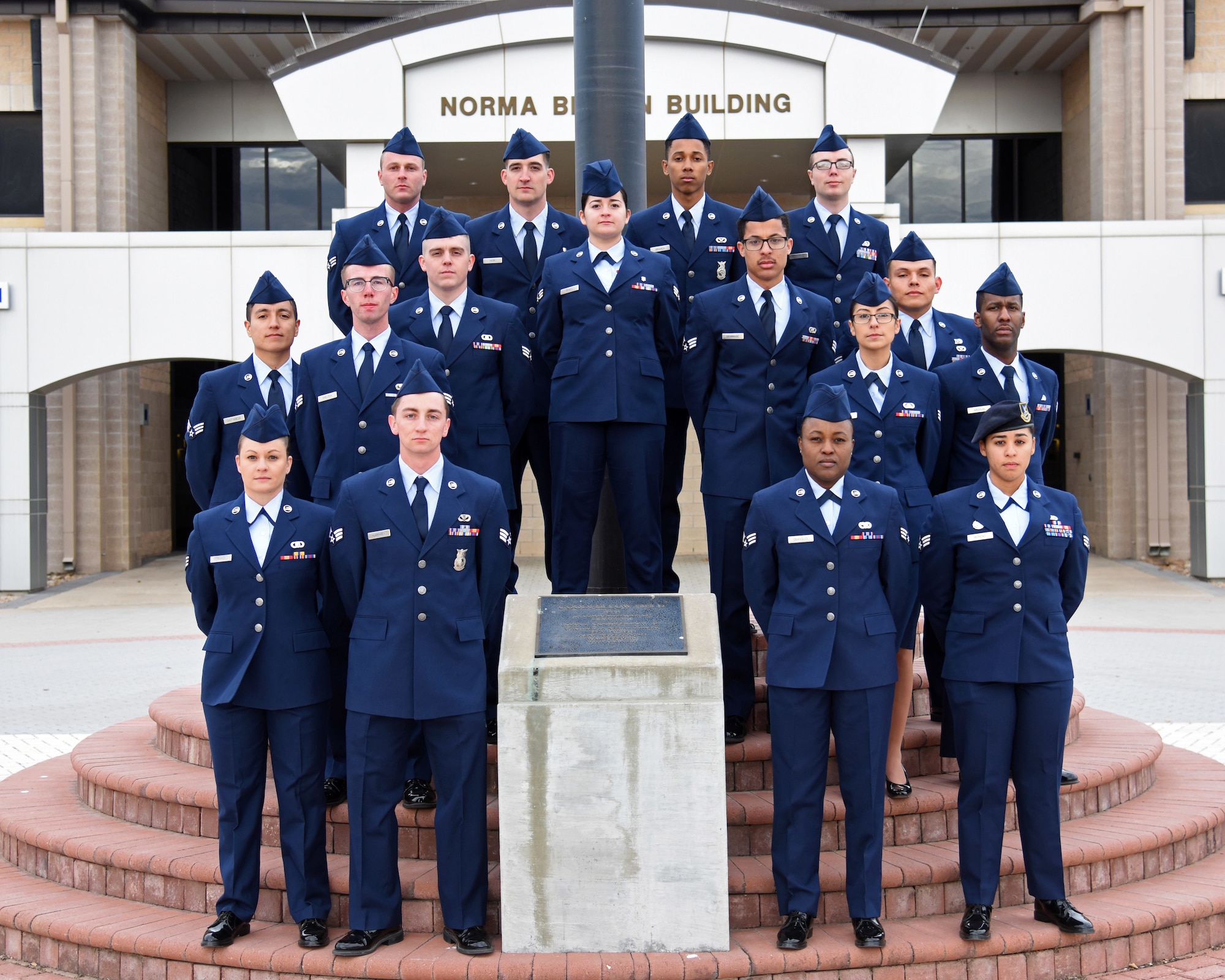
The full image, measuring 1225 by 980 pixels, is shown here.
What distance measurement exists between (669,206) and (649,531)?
165cm

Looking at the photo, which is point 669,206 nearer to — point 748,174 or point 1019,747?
point 1019,747

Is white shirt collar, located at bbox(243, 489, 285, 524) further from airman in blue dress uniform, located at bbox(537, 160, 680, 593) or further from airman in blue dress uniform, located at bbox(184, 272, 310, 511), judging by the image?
airman in blue dress uniform, located at bbox(537, 160, 680, 593)

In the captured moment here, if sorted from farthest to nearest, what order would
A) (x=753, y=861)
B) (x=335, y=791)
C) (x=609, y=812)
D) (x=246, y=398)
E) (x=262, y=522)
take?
(x=246, y=398) → (x=335, y=791) → (x=753, y=861) → (x=262, y=522) → (x=609, y=812)

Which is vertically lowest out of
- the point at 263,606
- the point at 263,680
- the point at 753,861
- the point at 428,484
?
the point at 753,861

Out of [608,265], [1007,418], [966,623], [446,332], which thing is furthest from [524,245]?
[966,623]

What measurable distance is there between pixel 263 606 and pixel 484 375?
1.48 metres

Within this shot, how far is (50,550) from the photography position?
1934 centimetres

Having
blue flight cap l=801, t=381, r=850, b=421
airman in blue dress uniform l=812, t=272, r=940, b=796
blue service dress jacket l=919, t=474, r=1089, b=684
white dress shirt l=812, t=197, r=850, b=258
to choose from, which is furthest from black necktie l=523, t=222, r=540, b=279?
blue service dress jacket l=919, t=474, r=1089, b=684

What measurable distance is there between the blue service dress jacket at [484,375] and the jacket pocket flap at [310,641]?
3.64ft

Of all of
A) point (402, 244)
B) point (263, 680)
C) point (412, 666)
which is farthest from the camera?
point (402, 244)

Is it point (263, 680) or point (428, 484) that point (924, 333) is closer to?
point (428, 484)

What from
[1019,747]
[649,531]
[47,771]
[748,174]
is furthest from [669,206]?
[748,174]

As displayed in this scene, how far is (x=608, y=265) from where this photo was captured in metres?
5.32

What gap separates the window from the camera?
22875 mm
